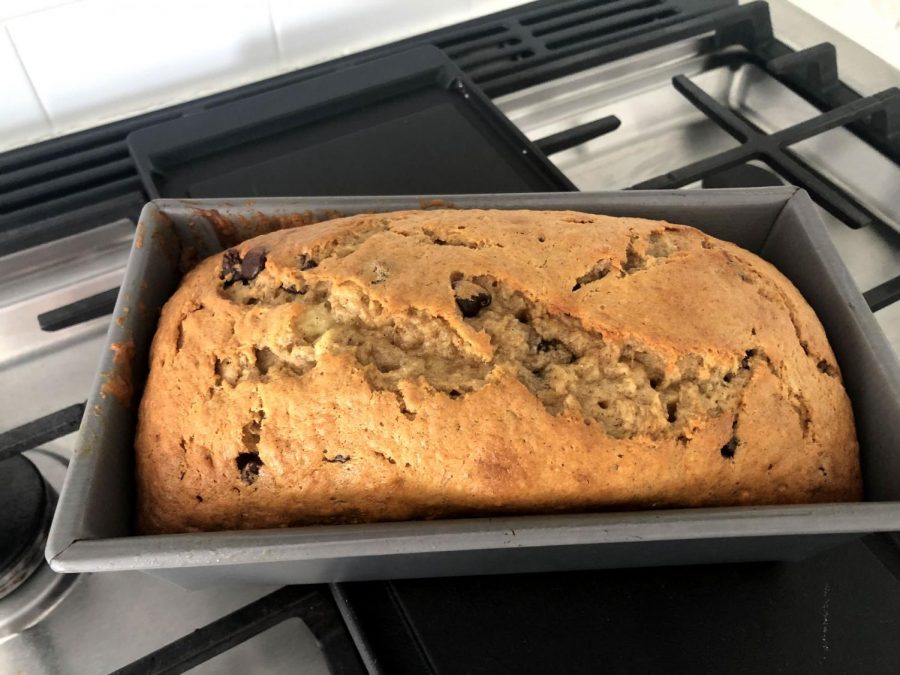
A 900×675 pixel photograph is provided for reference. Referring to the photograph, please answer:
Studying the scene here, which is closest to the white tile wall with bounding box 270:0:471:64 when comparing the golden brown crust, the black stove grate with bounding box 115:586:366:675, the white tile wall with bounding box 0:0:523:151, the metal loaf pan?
the white tile wall with bounding box 0:0:523:151

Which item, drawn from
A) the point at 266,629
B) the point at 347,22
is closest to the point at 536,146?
the point at 347,22

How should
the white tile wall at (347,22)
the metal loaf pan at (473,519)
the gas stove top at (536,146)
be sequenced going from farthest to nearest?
the white tile wall at (347,22), the gas stove top at (536,146), the metal loaf pan at (473,519)

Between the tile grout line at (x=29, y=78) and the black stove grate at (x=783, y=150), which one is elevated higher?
the tile grout line at (x=29, y=78)

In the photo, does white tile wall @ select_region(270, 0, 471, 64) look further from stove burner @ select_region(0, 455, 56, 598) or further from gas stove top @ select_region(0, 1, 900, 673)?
stove burner @ select_region(0, 455, 56, 598)

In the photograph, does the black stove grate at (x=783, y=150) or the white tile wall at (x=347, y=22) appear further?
the white tile wall at (x=347, y=22)

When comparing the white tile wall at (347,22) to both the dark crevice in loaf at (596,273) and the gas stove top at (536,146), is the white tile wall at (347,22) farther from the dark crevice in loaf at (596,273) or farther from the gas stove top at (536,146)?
the dark crevice in loaf at (596,273)

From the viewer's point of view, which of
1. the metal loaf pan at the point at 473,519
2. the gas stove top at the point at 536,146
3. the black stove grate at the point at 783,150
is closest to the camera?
the metal loaf pan at the point at 473,519

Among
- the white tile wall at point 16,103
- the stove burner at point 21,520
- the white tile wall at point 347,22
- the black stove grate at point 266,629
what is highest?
the white tile wall at point 347,22

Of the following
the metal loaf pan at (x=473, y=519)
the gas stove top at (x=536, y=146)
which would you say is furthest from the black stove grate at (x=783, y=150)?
the metal loaf pan at (x=473, y=519)
